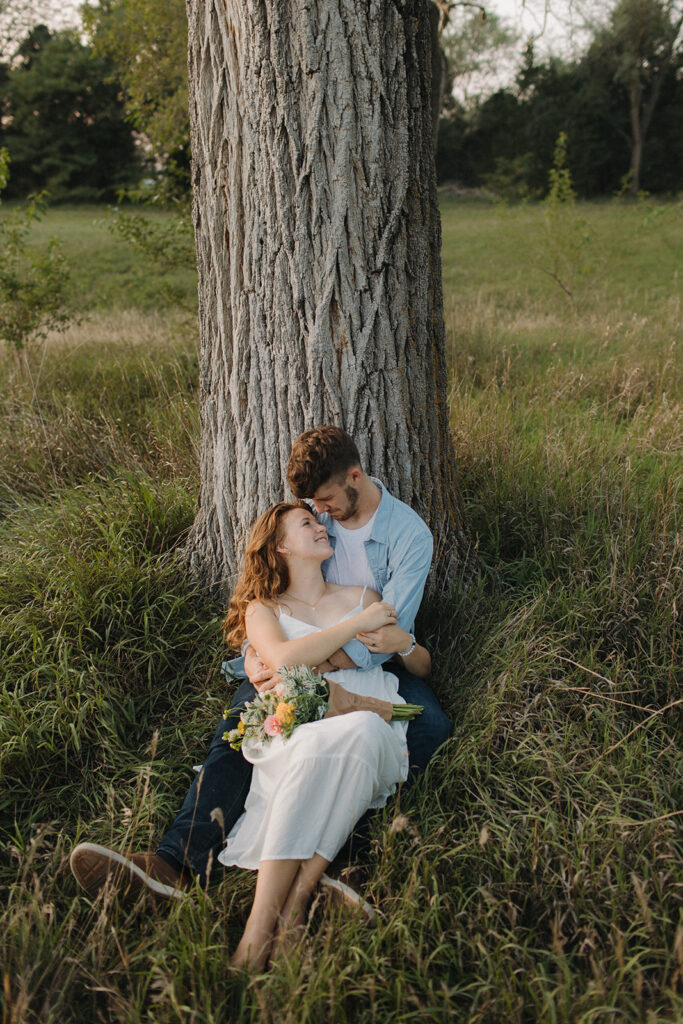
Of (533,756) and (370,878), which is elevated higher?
(533,756)

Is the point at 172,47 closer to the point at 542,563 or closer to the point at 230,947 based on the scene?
the point at 542,563

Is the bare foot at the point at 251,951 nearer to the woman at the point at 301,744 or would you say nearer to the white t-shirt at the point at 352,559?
the woman at the point at 301,744

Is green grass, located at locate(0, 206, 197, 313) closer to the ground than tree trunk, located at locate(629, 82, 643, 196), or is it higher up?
closer to the ground

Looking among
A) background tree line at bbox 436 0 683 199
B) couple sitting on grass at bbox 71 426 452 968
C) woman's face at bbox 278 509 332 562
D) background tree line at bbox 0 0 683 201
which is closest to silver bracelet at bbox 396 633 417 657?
couple sitting on grass at bbox 71 426 452 968

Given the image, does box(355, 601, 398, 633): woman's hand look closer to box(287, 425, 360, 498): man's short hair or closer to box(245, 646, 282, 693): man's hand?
box(245, 646, 282, 693): man's hand

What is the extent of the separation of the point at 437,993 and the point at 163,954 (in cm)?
74

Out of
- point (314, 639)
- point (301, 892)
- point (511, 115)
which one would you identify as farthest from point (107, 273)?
point (511, 115)

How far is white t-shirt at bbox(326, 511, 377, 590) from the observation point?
3012mm

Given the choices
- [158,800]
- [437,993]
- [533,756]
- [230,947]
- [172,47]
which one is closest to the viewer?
[437,993]

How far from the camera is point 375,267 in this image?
3029mm

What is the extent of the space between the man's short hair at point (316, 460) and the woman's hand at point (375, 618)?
514mm

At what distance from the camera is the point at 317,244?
3.01 meters

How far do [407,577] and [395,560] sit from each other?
0.34 feet

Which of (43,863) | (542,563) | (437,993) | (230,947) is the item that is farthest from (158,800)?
(542,563)
